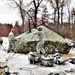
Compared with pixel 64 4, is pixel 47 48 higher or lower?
lower

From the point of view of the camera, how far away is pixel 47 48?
1975 cm

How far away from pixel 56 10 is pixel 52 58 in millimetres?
22265

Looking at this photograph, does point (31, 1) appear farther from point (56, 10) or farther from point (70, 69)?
point (70, 69)

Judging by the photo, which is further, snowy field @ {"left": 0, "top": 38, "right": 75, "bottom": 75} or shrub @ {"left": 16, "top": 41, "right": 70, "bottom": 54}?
shrub @ {"left": 16, "top": 41, "right": 70, "bottom": 54}

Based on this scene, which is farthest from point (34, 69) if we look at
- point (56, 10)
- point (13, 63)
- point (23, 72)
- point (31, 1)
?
point (56, 10)

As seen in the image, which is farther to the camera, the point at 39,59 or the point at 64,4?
the point at 64,4

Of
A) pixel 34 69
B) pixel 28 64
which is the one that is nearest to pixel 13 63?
pixel 28 64

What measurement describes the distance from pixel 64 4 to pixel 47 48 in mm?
17544

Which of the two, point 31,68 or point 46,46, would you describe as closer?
point 31,68

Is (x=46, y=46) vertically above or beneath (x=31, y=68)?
beneath

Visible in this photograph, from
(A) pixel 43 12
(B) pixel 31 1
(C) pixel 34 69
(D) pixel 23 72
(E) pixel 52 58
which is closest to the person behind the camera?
(D) pixel 23 72

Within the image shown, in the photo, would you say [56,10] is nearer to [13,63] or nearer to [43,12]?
[43,12]

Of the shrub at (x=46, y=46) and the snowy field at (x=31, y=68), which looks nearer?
the snowy field at (x=31, y=68)

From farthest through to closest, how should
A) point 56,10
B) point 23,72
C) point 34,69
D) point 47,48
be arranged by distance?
point 56,10 < point 47,48 < point 34,69 < point 23,72
